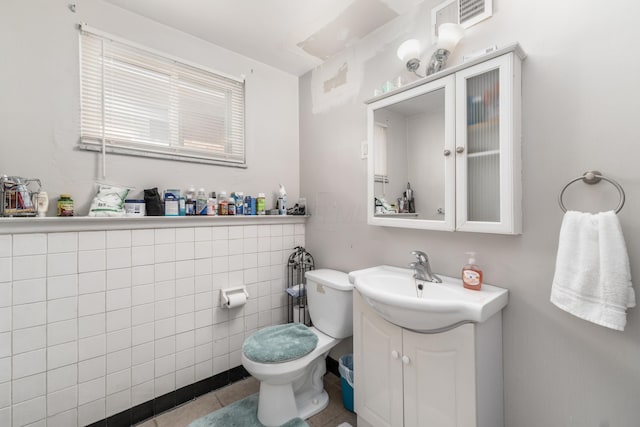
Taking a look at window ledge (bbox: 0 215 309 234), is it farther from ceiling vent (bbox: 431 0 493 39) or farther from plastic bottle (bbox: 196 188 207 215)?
ceiling vent (bbox: 431 0 493 39)

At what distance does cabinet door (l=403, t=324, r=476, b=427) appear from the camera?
993 millimetres

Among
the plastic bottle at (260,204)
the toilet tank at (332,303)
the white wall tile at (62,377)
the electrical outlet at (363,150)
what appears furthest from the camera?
the plastic bottle at (260,204)

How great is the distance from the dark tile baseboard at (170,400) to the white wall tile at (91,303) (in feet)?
1.92

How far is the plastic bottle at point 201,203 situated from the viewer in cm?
171

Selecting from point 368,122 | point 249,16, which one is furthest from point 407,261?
point 249,16

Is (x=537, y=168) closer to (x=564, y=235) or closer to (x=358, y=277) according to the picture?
(x=564, y=235)

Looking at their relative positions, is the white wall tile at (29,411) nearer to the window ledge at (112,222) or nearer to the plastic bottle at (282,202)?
the window ledge at (112,222)

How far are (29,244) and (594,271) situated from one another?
2263 millimetres

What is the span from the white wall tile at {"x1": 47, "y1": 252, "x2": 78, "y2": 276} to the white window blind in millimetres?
570

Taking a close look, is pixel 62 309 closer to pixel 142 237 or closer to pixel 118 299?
pixel 118 299

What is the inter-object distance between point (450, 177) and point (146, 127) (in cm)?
173

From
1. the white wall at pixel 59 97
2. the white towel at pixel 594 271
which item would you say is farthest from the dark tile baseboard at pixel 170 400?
the white towel at pixel 594 271

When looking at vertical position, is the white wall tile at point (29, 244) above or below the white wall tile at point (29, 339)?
above

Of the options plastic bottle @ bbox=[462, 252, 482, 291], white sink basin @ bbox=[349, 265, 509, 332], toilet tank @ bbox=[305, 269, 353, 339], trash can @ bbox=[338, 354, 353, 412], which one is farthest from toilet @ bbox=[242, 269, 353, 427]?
plastic bottle @ bbox=[462, 252, 482, 291]
